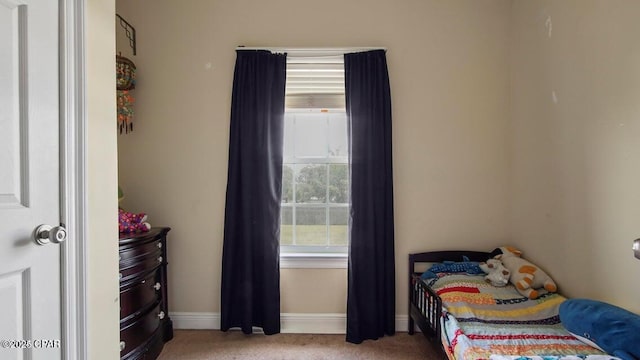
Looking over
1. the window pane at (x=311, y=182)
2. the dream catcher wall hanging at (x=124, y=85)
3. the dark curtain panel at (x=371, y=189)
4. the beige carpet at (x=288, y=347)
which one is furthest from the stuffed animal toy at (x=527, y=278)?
the dream catcher wall hanging at (x=124, y=85)

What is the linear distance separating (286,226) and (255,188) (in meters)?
0.45

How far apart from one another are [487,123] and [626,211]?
1123mm

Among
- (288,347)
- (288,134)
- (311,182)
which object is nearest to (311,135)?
(288,134)

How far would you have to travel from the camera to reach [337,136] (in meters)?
2.59

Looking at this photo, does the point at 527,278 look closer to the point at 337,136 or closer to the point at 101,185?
the point at 337,136

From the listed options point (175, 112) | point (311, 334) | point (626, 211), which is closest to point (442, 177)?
point (626, 211)

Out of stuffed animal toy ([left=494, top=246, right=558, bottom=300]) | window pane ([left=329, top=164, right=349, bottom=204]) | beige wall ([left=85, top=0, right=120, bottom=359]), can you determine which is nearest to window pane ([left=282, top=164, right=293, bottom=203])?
window pane ([left=329, top=164, right=349, bottom=204])

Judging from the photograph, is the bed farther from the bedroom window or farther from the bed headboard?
the bedroom window

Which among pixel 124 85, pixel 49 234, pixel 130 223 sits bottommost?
pixel 130 223

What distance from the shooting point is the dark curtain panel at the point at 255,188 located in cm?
238

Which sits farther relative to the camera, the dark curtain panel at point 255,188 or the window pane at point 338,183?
the window pane at point 338,183

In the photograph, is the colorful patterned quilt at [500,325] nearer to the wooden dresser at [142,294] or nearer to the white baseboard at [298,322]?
the white baseboard at [298,322]

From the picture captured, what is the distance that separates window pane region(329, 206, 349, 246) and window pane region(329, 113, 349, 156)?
0.49 metres

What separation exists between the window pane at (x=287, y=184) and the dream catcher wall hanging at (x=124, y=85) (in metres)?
1.28
